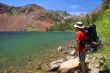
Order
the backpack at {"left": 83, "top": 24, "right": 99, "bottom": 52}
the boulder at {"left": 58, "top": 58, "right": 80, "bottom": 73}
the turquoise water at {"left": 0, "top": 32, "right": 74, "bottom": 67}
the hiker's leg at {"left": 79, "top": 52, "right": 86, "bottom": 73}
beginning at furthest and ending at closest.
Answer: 1. the turquoise water at {"left": 0, "top": 32, "right": 74, "bottom": 67}
2. the boulder at {"left": 58, "top": 58, "right": 80, "bottom": 73}
3. the hiker's leg at {"left": 79, "top": 52, "right": 86, "bottom": 73}
4. the backpack at {"left": 83, "top": 24, "right": 99, "bottom": 52}

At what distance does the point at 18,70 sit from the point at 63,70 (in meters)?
8.53

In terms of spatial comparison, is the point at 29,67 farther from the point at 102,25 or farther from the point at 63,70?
the point at 102,25

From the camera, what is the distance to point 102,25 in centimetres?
1852

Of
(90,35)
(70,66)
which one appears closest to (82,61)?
(90,35)

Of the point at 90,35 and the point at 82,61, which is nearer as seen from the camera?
the point at 90,35

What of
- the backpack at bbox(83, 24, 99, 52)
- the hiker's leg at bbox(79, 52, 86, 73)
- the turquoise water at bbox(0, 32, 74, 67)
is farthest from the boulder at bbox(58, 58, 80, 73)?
the turquoise water at bbox(0, 32, 74, 67)

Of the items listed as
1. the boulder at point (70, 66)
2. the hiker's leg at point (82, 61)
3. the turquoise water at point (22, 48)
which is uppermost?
the hiker's leg at point (82, 61)

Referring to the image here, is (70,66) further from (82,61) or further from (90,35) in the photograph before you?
(90,35)

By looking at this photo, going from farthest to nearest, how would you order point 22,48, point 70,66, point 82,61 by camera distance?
point 22,48
point 70,66
point 82,61

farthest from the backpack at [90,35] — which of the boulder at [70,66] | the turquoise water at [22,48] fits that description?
the turquoise water at [22,48]

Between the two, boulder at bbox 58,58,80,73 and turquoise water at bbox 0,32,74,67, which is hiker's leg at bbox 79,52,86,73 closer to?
boulder at bbox 58,58,80,73

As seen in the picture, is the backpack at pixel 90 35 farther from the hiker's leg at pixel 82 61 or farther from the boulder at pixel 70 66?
the boulder at pixel 70 66

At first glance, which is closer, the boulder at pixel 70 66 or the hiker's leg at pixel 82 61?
the hiker's leg at pixel 82 61

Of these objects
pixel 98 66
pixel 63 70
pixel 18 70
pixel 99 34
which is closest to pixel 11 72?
pixel 18 70
